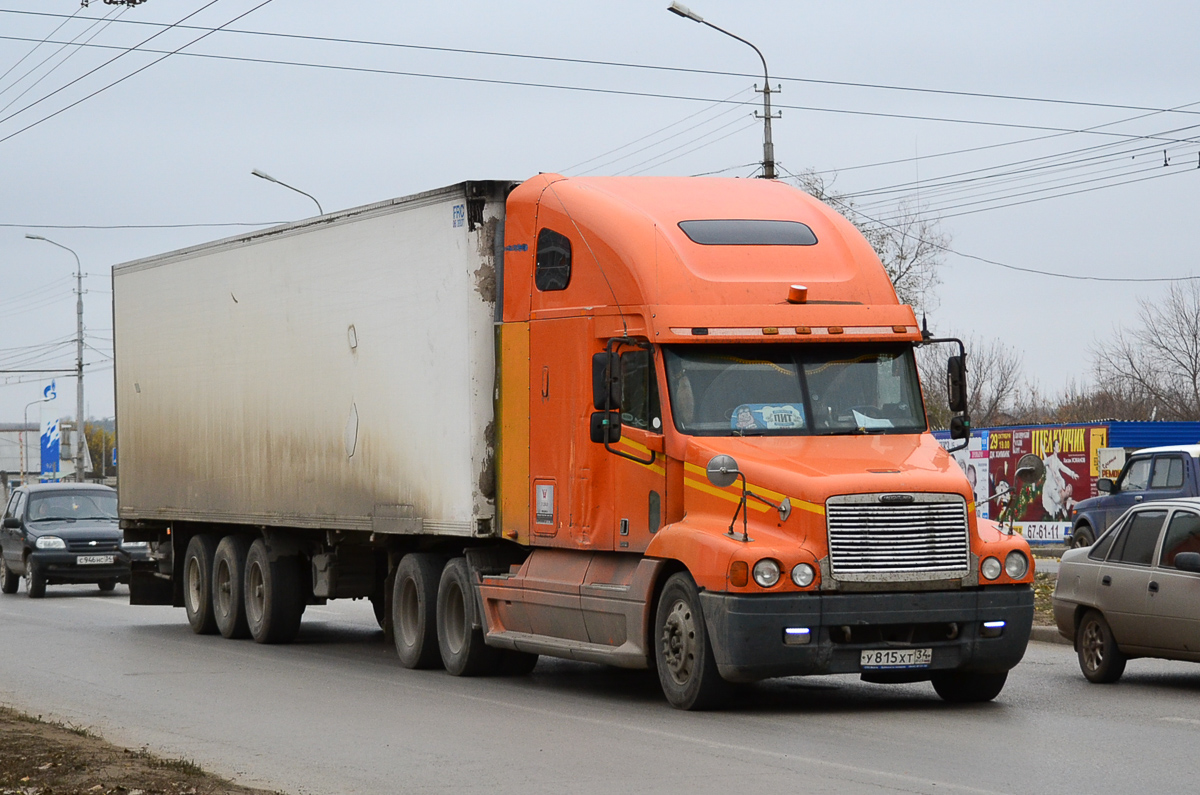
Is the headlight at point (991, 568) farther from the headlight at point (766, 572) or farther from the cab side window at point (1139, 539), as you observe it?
the cab side window at point (1139, 539)

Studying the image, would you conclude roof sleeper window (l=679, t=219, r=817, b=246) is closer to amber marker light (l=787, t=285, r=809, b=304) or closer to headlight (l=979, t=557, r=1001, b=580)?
amber marker light (l=787, t=285, r=809, b=304)

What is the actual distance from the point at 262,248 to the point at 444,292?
4196mm

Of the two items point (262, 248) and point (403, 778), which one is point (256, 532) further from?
point (403, 778)

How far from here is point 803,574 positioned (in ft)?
38.0

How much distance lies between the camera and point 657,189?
14.0 metres

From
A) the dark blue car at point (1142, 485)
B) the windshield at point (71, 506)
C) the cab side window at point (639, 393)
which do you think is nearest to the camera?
the cab side window at point (639, 393)

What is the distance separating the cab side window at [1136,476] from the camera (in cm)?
2850

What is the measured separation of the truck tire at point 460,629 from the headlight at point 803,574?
13.1 ft

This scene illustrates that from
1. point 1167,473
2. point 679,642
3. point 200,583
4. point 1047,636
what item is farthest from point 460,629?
point 1167,473

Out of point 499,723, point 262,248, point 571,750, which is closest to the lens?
point 571,750

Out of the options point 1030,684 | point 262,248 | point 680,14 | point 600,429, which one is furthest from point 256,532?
point 680,14

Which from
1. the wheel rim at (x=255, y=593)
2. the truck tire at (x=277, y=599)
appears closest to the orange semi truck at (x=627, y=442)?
the truck tire at (x=277, y=599)

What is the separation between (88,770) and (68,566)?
20.5 meters

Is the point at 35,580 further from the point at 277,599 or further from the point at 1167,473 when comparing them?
the point at 1167,473
